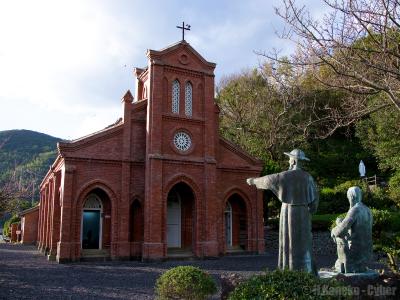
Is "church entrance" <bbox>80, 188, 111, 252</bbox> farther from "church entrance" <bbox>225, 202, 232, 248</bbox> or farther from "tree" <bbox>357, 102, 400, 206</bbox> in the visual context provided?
"tree" <bbox>357, 102, 400, 206</bbox>

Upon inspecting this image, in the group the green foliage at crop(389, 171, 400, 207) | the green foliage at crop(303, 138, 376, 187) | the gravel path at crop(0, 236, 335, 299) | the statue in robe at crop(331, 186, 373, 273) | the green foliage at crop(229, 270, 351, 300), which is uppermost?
the green foliage at crop(303, 138, 376, 187)

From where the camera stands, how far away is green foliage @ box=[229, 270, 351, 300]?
5.17 meters

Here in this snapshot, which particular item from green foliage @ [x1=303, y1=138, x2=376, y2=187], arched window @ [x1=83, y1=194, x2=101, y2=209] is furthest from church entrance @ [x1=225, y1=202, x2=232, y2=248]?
green foliage @ [x1=303, y1=138, x2=376, y2=187]

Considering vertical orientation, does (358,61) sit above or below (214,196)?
above

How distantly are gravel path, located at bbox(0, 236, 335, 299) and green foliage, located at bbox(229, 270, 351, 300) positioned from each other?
2.72 metres

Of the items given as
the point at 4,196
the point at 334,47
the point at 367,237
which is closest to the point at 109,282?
the point at 4,196

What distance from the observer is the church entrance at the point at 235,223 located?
23.5m

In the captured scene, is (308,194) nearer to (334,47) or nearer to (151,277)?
(334,47)

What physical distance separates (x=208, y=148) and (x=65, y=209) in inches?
309

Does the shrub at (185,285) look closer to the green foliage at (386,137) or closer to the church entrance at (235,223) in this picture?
the church entrance at (235,223)

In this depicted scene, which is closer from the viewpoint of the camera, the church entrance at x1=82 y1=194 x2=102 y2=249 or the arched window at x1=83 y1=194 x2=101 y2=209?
the church entrance at x1=82 y1=194 x2=102 y2=249

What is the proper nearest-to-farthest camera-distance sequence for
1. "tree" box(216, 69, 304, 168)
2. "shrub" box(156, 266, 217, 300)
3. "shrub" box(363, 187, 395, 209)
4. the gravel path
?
1. "shrub" box(156, 266, 217, 300)
2. the gravel path
3. "shrub" box(363, 187, 395, 209)
4. "tree" box(216, 69, 304, 168)

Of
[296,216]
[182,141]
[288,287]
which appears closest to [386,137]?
[182,141]

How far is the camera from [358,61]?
32.7 feet
